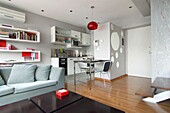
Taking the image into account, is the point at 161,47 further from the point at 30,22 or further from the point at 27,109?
the point at 30,22

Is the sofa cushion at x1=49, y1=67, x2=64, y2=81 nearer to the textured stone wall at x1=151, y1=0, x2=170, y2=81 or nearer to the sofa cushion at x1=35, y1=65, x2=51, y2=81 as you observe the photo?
the sofa cushion at x1=35, y1=65, x2=51, y2=81

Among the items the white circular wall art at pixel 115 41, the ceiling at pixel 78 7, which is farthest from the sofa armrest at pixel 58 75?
the white circular wall art at pixel 115 41

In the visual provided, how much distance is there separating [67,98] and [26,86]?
112 cm

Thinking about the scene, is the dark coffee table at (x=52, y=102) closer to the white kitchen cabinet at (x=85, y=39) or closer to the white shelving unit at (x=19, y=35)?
the white shelving unit at (x=19, y=35)

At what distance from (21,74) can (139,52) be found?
4738 millimetres

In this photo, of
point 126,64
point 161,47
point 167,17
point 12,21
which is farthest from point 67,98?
point 126,64

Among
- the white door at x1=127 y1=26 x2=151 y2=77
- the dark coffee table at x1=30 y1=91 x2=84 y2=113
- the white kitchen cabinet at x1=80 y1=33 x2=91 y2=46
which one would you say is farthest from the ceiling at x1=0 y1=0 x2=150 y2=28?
the dark coffee table at x1=30 y1=91 x2=84 y2=113

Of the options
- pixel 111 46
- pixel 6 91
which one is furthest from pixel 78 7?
pixel 6 91

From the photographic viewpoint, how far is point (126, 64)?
5.21m

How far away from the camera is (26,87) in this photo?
2.05m

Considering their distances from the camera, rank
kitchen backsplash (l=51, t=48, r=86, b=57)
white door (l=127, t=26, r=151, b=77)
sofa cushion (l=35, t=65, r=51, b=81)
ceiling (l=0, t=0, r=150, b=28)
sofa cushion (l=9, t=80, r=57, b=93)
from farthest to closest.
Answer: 1. kitchen backsplash (l=51, t=48, r=86, b=57)
2. white door (l=127, t=26, r=151, b=77)
3. ceiling (l=0, t=0, r=150, b=28)
4. sofa cushion (l=35, t=65, r=51, b=81)
5. sofa cushion (l=9, t=80, r=57, b=93)

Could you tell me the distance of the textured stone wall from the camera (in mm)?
2305

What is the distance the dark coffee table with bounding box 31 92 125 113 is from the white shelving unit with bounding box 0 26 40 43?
271 cm

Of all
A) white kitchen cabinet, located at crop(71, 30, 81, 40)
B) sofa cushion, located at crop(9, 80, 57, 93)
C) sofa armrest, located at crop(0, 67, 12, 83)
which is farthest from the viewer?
white kitchen cabinet, located at crop(71, 30, 81, 40)
